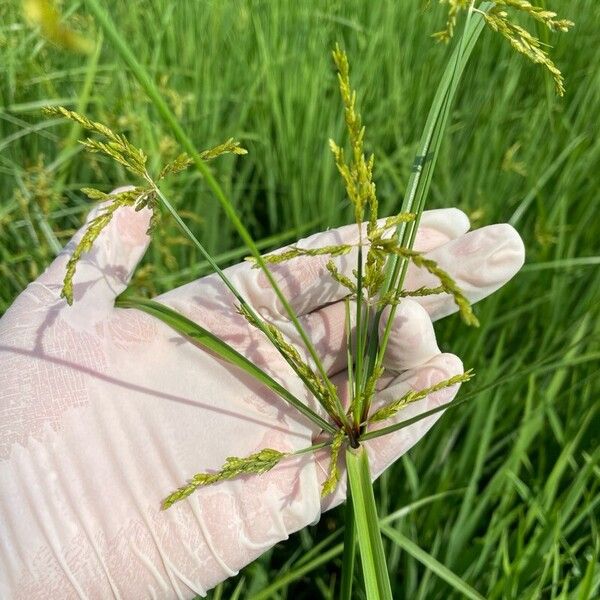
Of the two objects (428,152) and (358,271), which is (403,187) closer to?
(428,152)

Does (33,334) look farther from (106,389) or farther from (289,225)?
(289,225)

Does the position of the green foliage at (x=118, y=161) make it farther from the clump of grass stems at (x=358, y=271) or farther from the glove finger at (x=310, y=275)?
the glove finger at (x=310, y=275)

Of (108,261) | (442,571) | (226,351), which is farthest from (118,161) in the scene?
(442,571)

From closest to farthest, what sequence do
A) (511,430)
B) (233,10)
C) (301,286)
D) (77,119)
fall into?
(77,119) → (301,286) → (511,430) → (233,10)

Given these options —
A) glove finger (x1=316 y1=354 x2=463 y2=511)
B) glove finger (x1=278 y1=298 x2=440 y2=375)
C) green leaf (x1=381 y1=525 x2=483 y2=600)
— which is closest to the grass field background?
green leaf (x1=381 y1=525 x2=483 y2=600)

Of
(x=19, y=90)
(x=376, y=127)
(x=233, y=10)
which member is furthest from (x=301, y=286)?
(x=233, y=10)

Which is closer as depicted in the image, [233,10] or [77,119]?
[77,119]

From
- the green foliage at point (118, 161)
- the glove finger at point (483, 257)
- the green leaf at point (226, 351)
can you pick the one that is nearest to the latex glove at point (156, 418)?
the glove finger at point (483, 257)
